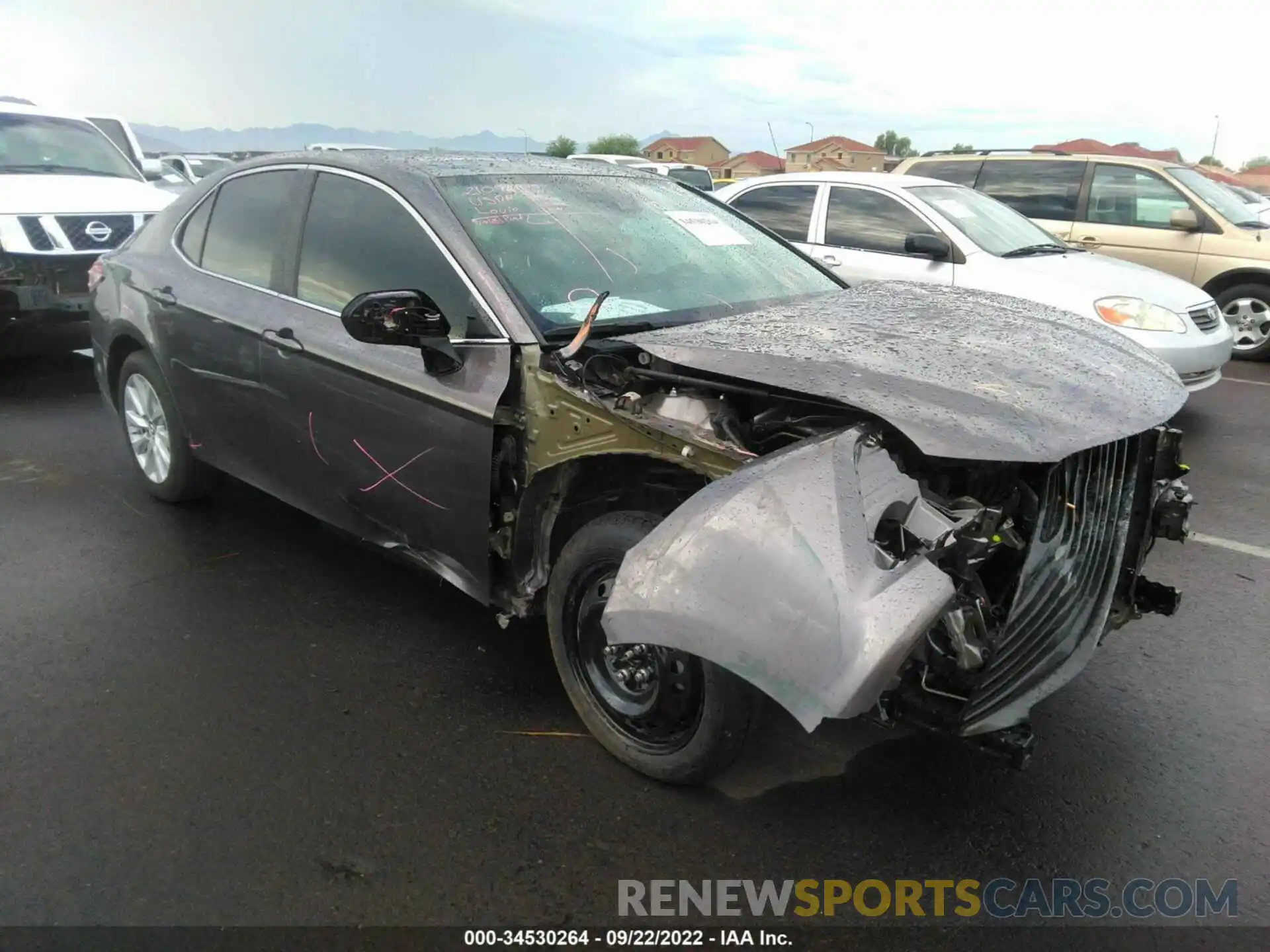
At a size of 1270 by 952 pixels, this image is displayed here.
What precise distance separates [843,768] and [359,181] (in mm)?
2676

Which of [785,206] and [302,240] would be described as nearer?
[302,240]

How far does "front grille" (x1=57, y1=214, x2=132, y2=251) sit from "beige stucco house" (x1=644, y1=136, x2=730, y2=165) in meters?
57.1

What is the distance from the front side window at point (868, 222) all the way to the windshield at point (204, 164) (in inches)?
610

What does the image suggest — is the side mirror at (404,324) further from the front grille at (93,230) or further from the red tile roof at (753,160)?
the red tile roof at (753,160)

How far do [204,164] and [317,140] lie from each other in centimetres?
952

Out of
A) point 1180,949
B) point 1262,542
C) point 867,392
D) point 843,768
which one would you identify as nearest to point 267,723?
point 843,768

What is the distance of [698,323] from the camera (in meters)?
3.12

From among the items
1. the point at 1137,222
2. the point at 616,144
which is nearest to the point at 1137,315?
the point at 1137,222

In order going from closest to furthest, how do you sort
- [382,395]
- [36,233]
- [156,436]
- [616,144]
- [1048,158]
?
[382,395] → [156,436] → [36,233] → [1048,158] → [616,144]

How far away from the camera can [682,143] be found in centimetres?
7450

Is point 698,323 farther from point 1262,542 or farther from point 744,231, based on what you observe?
point 1262,542

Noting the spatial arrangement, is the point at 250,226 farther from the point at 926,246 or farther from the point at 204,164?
the point at 204,164

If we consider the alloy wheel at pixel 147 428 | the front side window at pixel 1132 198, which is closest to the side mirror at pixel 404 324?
the alloy wheel at pixel 147 428

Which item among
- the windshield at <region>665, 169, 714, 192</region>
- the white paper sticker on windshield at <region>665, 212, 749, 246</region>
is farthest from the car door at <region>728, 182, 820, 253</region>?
the windshield at <region>665, 169, 714, 192</region>
